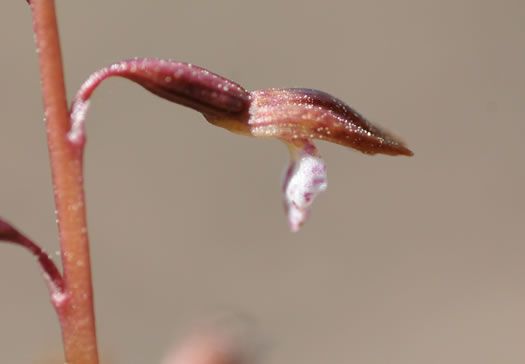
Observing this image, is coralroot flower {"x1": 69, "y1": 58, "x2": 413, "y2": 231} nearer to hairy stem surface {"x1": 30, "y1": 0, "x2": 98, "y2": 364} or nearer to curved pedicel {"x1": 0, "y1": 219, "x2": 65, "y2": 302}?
hairy stem surface {"x1": 30, "y1": 0, "x2": 98, "y2": 364}

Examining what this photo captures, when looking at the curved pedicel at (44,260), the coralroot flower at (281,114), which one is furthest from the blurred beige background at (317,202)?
the curved pedicel at (44,260)

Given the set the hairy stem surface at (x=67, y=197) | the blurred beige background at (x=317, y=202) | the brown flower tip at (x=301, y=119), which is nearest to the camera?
the hairy stem surface at (x=67, y=197)

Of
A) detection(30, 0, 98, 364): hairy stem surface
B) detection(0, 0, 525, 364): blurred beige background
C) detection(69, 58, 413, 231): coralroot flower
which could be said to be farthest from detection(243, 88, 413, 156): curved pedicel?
detection(0, 0, 525, 364): blurred beige background

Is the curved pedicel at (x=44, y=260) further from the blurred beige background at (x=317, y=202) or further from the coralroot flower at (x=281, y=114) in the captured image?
the blurred beige background at (x=317, y=202)

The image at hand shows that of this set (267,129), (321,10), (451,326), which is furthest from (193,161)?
(267,129)

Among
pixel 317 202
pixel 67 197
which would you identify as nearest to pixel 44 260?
pixel 67 197

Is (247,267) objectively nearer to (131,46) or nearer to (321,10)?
(131,46)

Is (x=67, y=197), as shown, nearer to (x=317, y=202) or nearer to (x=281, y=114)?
(x=281, y=114)
